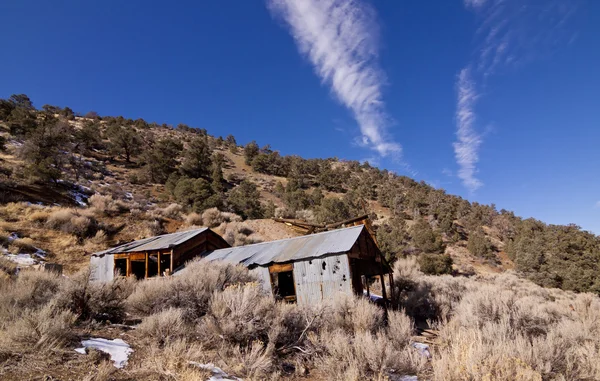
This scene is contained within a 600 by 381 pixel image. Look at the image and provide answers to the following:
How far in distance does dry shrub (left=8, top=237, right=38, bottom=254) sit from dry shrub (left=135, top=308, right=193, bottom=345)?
48.1 ft

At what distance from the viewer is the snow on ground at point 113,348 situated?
5.17 m

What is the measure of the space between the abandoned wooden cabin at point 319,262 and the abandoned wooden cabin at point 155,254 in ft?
6.65

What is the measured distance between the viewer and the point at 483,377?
3957 mm

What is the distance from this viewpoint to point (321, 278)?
12.7 metres

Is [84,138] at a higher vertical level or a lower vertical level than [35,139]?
higher

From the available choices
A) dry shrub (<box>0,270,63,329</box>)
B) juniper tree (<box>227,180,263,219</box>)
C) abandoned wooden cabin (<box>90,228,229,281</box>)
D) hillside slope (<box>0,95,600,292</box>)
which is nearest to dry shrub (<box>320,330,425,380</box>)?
dry shrub (<box>0,270,63,329</box>)

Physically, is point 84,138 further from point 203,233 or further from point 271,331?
point 271,331

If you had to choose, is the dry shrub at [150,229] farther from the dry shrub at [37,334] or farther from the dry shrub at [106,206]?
the dry shrub at [37,334]

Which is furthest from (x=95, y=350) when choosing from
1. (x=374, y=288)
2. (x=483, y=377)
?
(x=374, y=288)

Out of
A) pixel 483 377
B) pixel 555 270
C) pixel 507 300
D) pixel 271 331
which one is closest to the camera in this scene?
pixel 483 377

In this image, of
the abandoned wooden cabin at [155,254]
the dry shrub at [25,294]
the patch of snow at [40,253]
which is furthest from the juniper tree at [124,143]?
the dry shrub at [25,294]

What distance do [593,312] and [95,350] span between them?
17349mm

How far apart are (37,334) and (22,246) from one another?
1593cm

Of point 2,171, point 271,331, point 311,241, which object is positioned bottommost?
point 271,331
